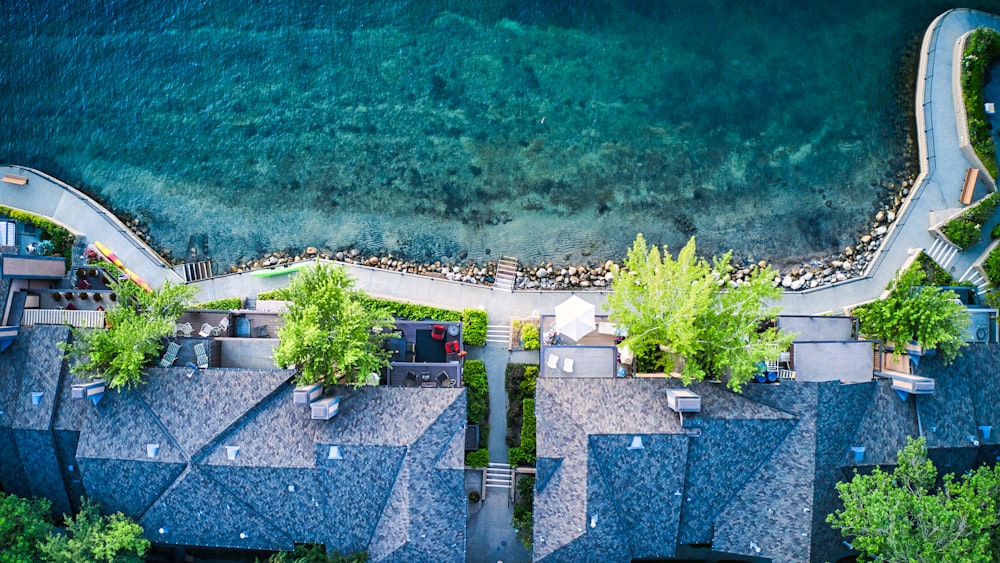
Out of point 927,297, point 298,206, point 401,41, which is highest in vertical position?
point 401,41

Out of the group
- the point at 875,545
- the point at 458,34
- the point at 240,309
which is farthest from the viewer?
the point at 458,34

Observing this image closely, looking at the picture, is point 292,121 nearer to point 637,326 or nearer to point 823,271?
point 637,326

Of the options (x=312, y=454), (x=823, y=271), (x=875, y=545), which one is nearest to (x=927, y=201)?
(x=823, y=271)

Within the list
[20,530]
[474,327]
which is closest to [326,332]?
[474,327]

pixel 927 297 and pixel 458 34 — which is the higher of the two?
pixel 458 34

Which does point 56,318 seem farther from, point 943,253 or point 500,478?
point 943,253

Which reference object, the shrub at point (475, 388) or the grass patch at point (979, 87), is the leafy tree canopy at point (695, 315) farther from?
the grass patch at point (979, 87)
